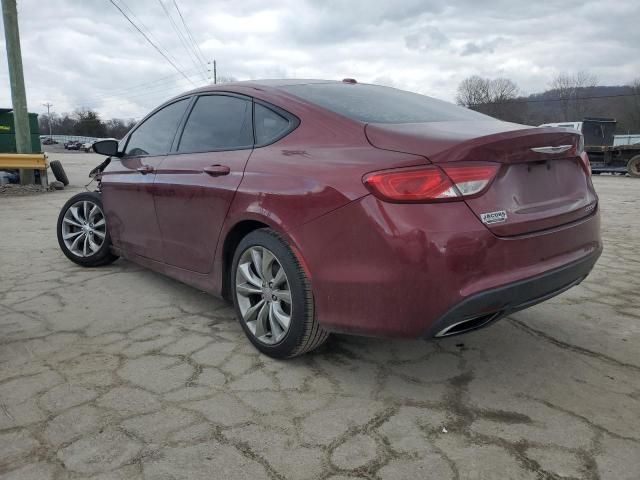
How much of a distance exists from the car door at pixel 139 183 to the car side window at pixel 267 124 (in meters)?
0.90

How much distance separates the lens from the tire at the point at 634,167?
739 inches

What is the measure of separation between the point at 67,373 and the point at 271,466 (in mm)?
1317

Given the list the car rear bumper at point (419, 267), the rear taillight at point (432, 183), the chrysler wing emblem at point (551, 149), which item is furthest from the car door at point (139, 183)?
the chrysler wing emblem at point (551, 149)

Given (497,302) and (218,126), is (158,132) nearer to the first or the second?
(218,126)

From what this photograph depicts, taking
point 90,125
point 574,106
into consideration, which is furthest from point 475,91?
point 90,125

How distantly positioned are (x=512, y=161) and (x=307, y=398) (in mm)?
1383

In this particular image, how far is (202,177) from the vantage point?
10.1ft

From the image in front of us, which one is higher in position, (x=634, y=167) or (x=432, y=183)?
(x=432, y=183)

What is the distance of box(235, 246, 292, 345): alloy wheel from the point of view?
2.62 meters

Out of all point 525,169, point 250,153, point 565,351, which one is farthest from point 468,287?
point 250,153

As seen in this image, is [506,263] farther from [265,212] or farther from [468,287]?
[265,212]

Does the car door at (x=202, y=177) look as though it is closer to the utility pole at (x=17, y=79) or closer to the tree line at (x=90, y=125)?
the utility pole at (x=17, y=79)

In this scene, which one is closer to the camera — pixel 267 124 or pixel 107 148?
pixel 267 124

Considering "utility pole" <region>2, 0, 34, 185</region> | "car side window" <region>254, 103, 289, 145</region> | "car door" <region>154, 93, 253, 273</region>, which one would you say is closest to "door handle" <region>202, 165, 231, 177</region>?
"car door" <region>154, 93, 253, 273</region>
